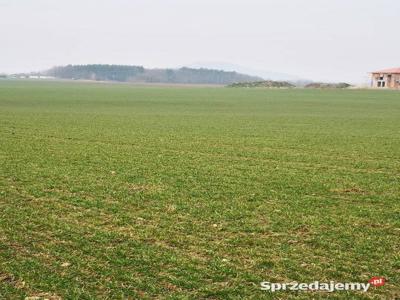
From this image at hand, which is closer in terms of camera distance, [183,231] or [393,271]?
[393,271]

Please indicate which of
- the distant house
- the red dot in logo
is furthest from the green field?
the distant house

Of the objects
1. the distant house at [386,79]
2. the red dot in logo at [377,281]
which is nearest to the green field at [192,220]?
the red dot in logo at [377,281]

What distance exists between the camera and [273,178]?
18.3 meters

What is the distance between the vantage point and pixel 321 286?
889cm

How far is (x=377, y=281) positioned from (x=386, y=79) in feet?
518

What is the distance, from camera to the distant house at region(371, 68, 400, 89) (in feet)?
489

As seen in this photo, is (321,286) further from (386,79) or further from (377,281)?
(386,79)

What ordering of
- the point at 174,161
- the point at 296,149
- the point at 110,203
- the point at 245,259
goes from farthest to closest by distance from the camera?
1. the point at 296,149
2. the point at 174,161
3. the point at 110,203
4. the point at 245,259

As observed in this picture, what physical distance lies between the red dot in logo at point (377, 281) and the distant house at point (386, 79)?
502 feet

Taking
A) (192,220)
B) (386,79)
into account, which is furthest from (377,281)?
(386,79)

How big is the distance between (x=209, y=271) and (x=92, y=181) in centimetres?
898

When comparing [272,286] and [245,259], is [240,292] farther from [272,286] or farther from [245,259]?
[245,259]

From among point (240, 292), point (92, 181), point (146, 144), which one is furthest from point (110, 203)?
point (146, 144)

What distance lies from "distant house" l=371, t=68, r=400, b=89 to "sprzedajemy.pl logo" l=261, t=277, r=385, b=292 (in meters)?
154
